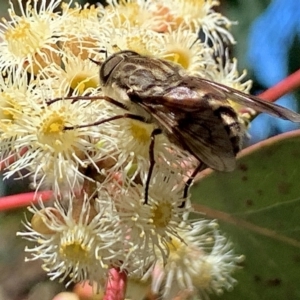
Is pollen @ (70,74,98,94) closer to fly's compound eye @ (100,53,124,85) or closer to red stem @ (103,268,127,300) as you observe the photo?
fly's compound eye @ (100,53,124,85)

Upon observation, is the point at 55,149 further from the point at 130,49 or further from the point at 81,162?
the point at 130,49

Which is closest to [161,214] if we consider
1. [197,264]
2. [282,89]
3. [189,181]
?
[189,181]

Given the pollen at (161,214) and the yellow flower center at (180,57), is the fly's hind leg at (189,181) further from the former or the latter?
the yellow flower center at (180,57)

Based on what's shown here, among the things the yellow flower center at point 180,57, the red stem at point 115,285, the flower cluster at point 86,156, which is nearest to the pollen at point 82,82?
the flower cluster at point 86,156

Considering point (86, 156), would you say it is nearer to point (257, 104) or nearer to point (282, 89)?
point (257, 104)

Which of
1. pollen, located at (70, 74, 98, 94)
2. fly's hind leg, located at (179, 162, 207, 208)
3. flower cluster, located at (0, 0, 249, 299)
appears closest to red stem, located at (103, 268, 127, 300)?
flower cluster, located at (0, 0, 249, 299)

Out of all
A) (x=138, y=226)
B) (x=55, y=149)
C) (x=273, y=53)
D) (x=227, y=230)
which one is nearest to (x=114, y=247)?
(x=138, y=226)
